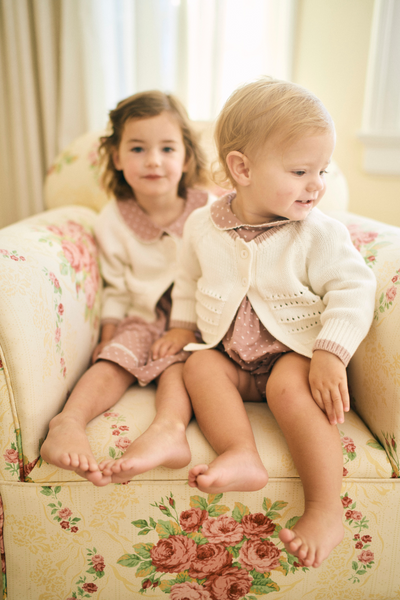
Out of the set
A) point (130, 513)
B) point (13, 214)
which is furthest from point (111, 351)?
point (13, 214)

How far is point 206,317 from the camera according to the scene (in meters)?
0.87

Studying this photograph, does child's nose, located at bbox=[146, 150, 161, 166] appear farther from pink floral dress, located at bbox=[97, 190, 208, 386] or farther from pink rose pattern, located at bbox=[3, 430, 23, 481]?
pink rose pattern, located at bbox=[3, 430, 23, 481]

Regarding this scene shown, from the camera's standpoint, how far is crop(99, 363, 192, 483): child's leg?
604 mm

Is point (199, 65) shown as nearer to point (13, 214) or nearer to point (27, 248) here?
point (13, 214)

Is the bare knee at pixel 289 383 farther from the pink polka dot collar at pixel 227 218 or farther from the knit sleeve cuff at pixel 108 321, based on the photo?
the knit sleeve cuff at pixel 108 321

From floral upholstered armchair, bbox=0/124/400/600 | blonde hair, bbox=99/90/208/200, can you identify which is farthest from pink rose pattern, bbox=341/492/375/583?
blonde hair, bbox=99/90/208/200

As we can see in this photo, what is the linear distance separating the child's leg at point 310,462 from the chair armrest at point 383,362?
0.09 metres

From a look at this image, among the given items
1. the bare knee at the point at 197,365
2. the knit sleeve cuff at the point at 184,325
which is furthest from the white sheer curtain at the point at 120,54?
the bare knee at the point at 197,365

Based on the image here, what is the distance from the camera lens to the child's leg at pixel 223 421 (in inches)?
23.3

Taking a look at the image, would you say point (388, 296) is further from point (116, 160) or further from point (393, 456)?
point (116, 160)

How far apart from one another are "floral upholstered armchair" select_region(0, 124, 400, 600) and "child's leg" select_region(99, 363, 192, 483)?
0.04 m

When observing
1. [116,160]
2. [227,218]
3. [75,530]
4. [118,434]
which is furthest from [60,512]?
[116,160]

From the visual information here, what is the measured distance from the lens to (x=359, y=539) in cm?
68

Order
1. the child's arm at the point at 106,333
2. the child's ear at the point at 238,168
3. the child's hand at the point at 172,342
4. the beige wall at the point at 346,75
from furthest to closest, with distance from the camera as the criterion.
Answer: the beige wall at the point at 346,75 → the child's arm at the point at 106,333 → the child's hand at the point at 172,342 → the child's ear at the point at 238,168
